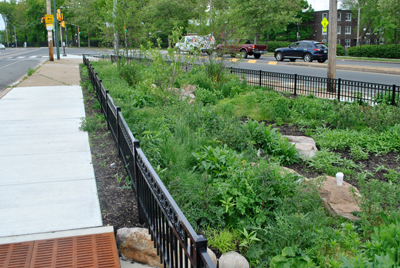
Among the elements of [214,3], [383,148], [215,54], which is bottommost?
[383,148]

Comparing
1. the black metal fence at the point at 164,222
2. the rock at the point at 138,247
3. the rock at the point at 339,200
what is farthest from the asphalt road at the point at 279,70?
the rock at the point at 138,247

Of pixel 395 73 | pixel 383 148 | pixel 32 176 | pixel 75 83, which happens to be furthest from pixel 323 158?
pixel 395 73

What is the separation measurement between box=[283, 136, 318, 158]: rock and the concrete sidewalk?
3.39 meters

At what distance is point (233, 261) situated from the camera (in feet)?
11.4

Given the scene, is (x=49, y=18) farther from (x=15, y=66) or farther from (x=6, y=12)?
(x=6, y=12)

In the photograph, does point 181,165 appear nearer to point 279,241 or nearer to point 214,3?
point 279,241

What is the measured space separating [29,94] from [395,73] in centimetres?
1878

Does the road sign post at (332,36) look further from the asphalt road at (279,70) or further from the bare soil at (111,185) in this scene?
the bare soil at (111,185)

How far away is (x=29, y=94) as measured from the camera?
1097 centimetres

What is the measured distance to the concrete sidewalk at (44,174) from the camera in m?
3.93

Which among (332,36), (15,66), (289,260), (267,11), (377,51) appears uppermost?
(267,11)

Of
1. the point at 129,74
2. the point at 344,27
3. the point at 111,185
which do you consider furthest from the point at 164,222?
the point at 344,27

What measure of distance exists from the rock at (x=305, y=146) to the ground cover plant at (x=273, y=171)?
5.7 inches

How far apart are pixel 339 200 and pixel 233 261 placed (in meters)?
1.75
